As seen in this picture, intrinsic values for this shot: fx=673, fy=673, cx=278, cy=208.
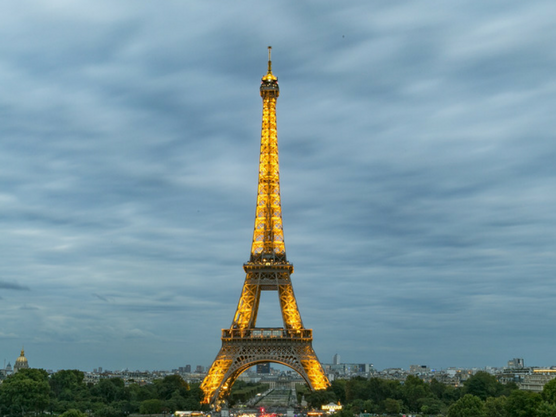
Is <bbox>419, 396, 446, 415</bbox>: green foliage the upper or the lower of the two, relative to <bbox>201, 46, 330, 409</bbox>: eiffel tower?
lower

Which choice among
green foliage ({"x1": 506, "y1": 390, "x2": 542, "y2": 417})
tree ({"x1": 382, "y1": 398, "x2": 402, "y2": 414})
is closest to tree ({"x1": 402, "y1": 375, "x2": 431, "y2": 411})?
tree ({"x1": 382, "y1": 398, "x2": 402, "y2": 414})

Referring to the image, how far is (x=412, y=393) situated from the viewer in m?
107

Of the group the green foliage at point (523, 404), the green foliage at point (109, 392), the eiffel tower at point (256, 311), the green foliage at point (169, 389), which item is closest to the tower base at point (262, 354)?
the eiffel tower at point (256, 311)

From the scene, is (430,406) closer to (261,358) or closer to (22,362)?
(261,358)

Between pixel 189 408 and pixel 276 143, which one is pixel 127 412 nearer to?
pixel 189 408

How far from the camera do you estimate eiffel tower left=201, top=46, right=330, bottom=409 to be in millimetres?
87312

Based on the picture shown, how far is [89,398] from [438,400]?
5394cm

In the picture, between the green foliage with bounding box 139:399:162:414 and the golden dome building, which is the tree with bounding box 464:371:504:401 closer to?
the green foliage with bounding box 139:399:162:414

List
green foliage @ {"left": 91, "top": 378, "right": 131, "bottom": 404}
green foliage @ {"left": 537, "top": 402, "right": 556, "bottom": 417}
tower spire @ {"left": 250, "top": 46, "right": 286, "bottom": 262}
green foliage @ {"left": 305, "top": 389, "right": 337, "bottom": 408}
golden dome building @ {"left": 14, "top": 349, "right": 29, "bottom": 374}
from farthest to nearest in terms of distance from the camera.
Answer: golden dome building @ {"left": 14, "top": 349, "right": 29, "bottom": 374}
green foliage @ {"left": 91, "top": 378, "right": 131, "bottom": 404}
tower spire @ {"left": 250, "top": 46, "right": 286, "bottom": 262}
green foliage @ {"left": 305, "top": 389, "right": 337, "bottom": 408}
green foliage @ {"left": 537, "top": 402, "right": 556, "bottom": 417}

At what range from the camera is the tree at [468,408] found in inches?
2739

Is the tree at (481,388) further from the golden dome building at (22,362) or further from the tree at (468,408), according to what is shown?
the golden dome building at (22,362)

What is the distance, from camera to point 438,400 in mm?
105062

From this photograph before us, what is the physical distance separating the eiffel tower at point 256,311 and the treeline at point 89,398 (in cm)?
505

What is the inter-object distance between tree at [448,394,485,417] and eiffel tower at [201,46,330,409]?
2077cm
